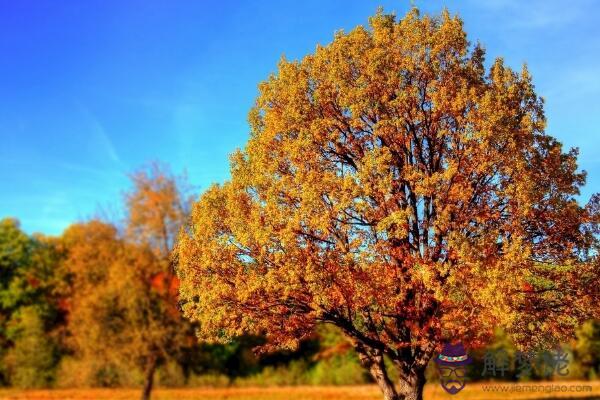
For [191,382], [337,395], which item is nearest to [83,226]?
[191,382]

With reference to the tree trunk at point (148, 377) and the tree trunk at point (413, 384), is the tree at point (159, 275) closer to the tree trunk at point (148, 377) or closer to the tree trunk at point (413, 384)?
the tree trunk at point (148, 377)

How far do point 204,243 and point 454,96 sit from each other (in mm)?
10569

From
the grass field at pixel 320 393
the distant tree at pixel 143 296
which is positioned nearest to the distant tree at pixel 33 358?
the grass field at pixel 320 393

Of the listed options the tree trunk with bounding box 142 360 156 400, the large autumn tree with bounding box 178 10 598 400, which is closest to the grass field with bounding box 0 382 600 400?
the tree trunk with bounding box 142 360 156 400

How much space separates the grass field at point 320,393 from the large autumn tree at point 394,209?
17.1 m

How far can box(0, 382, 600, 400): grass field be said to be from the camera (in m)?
37.6

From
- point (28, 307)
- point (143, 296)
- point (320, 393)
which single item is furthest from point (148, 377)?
point (28, 307)

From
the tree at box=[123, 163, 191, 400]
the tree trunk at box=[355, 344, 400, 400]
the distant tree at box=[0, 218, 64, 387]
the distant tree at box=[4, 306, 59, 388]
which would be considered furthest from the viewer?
the distant tree at box=[0, 218, 64, 387]

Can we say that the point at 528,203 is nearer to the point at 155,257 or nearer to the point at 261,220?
the point at 261,220

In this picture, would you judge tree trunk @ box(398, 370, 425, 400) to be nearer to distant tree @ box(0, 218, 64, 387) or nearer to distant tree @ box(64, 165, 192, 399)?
distant tree @ box(64, 165, 192, 399)

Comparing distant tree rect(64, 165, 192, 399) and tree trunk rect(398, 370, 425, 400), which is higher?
distant tree rect(64, 165, 192, 399)

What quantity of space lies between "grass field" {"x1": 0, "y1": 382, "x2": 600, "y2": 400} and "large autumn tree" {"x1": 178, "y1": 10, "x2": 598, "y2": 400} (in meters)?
17.1

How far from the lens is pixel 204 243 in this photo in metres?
21.2

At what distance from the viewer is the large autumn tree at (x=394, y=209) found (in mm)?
19469
